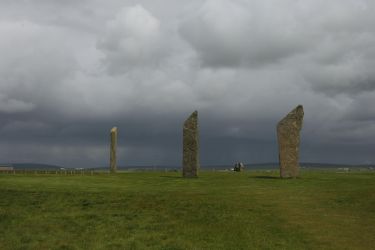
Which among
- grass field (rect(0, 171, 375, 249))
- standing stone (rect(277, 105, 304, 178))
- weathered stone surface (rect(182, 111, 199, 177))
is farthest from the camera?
weathered stone surface (rect(182, 111, 199, 177))

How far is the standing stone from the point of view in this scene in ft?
146

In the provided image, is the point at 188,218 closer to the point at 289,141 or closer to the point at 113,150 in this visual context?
the point at 289,141

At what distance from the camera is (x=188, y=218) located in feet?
82.3

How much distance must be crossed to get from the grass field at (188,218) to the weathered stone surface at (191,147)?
12533mm

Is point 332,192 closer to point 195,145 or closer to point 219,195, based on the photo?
point 219,195

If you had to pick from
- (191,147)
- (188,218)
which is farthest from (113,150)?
(188,218)

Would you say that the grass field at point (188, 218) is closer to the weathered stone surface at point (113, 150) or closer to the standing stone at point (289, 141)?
the standing stone at point (289, 141)

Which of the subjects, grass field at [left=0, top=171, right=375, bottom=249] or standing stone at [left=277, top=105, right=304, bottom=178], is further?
standing stone at [left=277, top=105, right=304, bottom=178]

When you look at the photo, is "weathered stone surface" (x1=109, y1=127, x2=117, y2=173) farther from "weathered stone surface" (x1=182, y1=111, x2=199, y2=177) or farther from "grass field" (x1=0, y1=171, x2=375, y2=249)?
"grass field" (x1=0, y1=171, x2=375, y2=249)

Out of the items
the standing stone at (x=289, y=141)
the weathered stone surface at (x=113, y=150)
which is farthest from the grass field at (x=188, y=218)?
the weathered stone surface at (x=113, y=150)

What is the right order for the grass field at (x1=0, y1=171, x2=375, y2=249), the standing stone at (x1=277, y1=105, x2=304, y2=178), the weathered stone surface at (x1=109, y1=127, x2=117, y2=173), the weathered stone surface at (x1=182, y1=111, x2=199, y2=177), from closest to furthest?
1. the grass field at (x1=0, y1=171, x2=375, y2=249)
2. the standing stone at (x1=277, y1=105, x2=304, y2=178)
3. the weathered stone surface at (x1=182, y1=111, x2=199, y2=177)
4. the weathered stone surface at (x1=109, y1=127, x2=117, y2=173)

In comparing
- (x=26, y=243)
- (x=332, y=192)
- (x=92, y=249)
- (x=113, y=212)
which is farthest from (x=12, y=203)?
(x=332, y=192)

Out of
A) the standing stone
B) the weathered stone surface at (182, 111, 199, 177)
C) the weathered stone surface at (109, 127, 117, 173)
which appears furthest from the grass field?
the weathered stone surface at (109, 127, 117, 173)

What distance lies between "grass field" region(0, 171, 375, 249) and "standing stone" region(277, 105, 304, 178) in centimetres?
924
